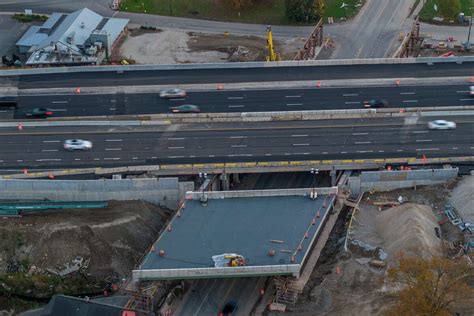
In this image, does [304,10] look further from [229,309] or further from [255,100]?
[229,309]

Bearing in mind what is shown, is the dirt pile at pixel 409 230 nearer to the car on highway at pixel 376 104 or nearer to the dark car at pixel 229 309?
the dark car at pixel 229 309

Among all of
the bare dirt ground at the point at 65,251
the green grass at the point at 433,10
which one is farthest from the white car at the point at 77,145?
the green grass at the point at 433,10

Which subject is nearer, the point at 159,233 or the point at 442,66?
the point at 159,233

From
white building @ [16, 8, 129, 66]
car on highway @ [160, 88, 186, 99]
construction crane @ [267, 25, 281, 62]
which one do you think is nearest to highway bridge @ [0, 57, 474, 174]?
car on highway @ [160, 88, 186, 99]

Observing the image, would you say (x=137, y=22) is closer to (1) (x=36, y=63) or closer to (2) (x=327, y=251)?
(1) (x=36, y=63)

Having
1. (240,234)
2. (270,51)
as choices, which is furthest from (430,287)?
(270,51)

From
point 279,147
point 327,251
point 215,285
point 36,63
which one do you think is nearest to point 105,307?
point 215,285
